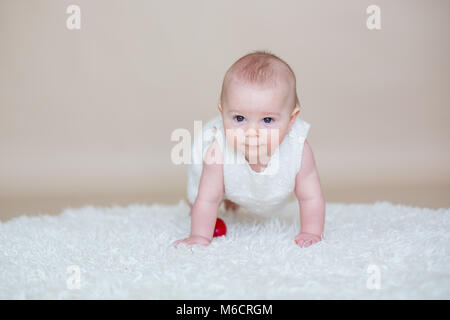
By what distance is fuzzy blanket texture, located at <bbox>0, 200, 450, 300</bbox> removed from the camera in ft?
3.71

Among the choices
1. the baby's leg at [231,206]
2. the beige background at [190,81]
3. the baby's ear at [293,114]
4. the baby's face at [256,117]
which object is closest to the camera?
the baby's face at [256,117]

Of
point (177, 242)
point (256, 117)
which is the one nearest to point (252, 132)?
point (256, 117)

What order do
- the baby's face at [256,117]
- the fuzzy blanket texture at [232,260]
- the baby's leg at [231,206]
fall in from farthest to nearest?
the baby's leg at [231,206]
the baby's face at [256,117]
the fuzzy blanket texture at [232,260]

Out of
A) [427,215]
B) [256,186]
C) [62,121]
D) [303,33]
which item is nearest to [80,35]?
[62,121]

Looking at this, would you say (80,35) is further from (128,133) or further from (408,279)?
(408,279)

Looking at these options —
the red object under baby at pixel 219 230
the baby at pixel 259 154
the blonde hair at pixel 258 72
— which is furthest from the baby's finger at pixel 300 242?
the blonde hair at pixel 258 72

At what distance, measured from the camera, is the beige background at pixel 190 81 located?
3.03 m

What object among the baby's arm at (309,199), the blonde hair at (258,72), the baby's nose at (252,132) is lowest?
the baby's arm at (309,199)

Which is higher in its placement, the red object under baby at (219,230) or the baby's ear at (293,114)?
the baby's ear at (293,114)

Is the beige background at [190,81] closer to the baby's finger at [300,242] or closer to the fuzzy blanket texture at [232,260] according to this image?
the fuzzy blanket texture at [232,260]

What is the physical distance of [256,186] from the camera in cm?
165

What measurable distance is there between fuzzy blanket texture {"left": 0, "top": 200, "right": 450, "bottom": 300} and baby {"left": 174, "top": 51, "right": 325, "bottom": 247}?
0.09 m

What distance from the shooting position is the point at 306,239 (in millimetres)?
1550
